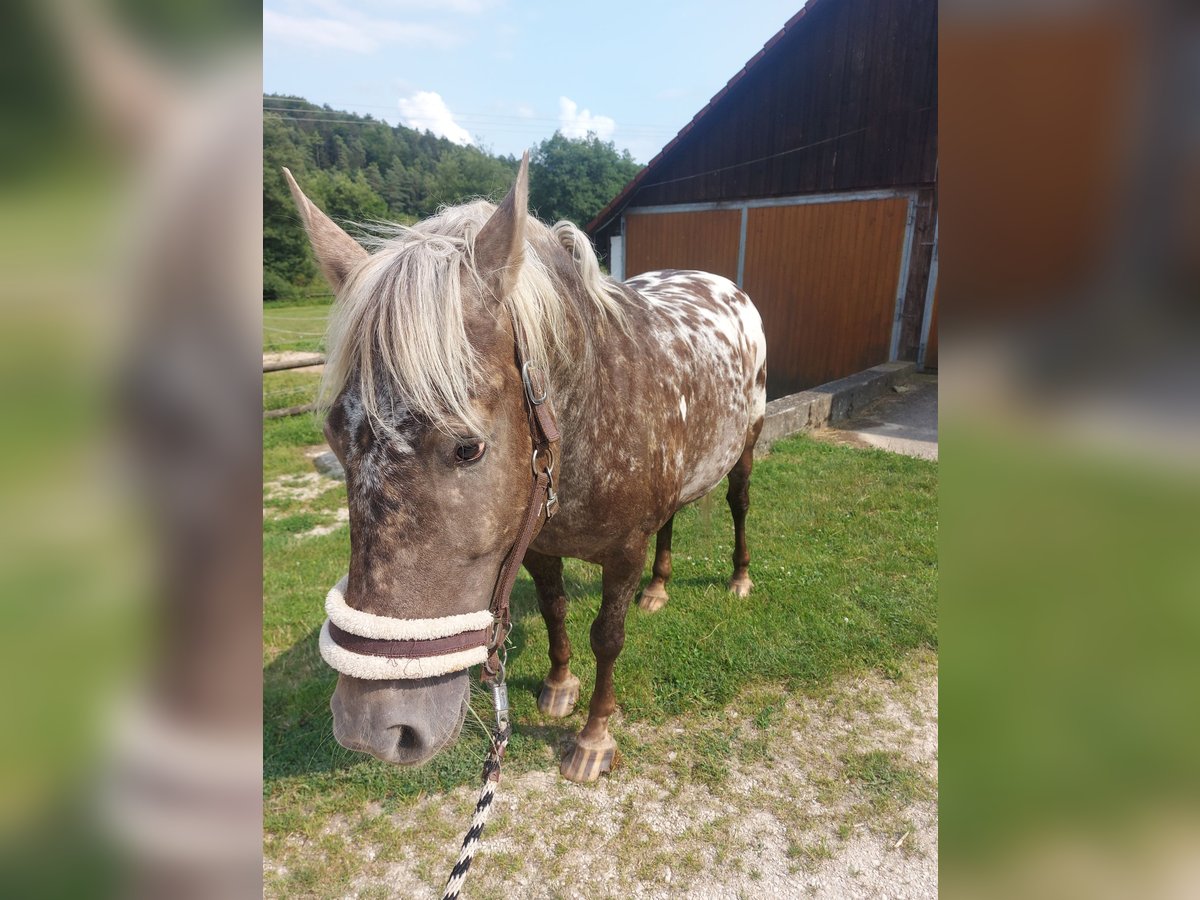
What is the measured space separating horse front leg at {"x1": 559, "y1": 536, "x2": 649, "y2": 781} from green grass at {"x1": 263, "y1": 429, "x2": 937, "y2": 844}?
5.5 inches

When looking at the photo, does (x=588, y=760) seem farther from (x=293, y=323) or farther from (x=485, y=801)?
(x=293, y=323)

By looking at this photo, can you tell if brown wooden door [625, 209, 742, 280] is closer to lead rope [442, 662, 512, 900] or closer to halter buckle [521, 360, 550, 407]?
halter buckle [521, 360, 550, 407]

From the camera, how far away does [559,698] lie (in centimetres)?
315

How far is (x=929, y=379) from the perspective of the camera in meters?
9.53

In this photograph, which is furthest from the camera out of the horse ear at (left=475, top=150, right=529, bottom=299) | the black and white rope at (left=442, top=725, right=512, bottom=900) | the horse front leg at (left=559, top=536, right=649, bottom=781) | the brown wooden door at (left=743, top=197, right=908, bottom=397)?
the brown wooden door at (left=743, top=197, right=908, bottom=397)

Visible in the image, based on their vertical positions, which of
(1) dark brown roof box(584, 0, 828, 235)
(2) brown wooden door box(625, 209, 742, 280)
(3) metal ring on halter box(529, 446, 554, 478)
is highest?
(1) dark brown roof box(584, 0, 828, 235)

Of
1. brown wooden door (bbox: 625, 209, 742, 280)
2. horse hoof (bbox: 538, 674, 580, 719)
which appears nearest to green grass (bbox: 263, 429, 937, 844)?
horse hoof (bbox: 538, 674, 580, 719)

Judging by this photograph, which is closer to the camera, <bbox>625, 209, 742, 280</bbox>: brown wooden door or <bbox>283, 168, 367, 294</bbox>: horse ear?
<bbox>283, 168, 367, 294</bbox>: horse ear

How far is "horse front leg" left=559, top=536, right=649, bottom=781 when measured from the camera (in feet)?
8.48

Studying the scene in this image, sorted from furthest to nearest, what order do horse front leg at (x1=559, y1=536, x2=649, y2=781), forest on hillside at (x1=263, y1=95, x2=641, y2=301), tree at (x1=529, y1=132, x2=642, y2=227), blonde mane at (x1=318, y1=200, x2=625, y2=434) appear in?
1. tree at (x1=529, y1=132, x2=642, y2=227)
2. forest on hillside at (x1=263, y1=95, x2=641, y2=301)
3. horse front leg at (x1=559, y1=536, x2=649, y2=781)
4. blonde mane at (x1=318, y1=200, x2=625, y2=434)
